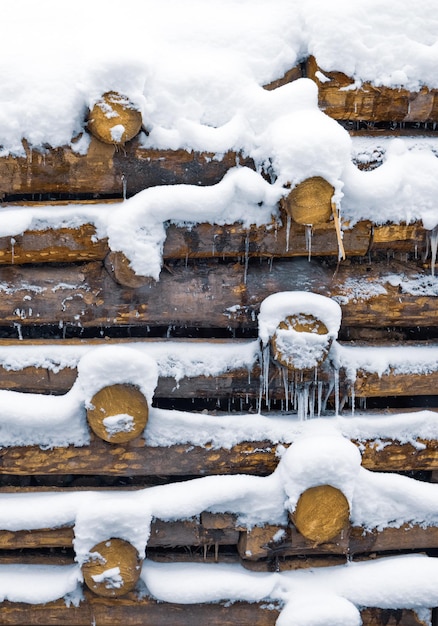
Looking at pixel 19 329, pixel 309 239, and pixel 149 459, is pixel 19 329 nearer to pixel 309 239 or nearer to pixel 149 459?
pixel 149 459

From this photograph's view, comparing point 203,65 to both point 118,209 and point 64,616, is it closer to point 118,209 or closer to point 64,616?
point 118,209

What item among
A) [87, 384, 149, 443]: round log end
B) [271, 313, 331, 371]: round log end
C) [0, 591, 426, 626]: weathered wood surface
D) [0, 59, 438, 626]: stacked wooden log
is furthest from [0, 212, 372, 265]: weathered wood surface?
[0, 591, 426, 626]: weathered wood surface

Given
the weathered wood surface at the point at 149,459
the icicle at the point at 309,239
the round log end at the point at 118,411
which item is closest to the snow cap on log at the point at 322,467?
the weathered wood surface at the point at 149,459

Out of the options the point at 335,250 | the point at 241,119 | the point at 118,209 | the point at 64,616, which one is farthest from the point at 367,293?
the point at 64,616

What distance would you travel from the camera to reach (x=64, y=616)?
2.95 m

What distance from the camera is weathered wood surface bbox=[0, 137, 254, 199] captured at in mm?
2754

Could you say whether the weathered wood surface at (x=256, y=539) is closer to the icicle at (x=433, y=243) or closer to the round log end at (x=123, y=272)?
the round log end at (x=123, y=272)

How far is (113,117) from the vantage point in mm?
2631

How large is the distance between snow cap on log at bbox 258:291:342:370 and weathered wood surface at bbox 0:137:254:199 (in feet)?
2.11

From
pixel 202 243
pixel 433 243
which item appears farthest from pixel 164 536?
pixel 433 243

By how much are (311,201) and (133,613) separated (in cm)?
199

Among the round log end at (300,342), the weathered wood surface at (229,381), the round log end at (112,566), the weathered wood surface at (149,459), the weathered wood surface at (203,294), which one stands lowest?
the round log end at (112,566)

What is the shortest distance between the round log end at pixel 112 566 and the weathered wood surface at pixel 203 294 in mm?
962

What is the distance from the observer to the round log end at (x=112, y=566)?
2.79 m
